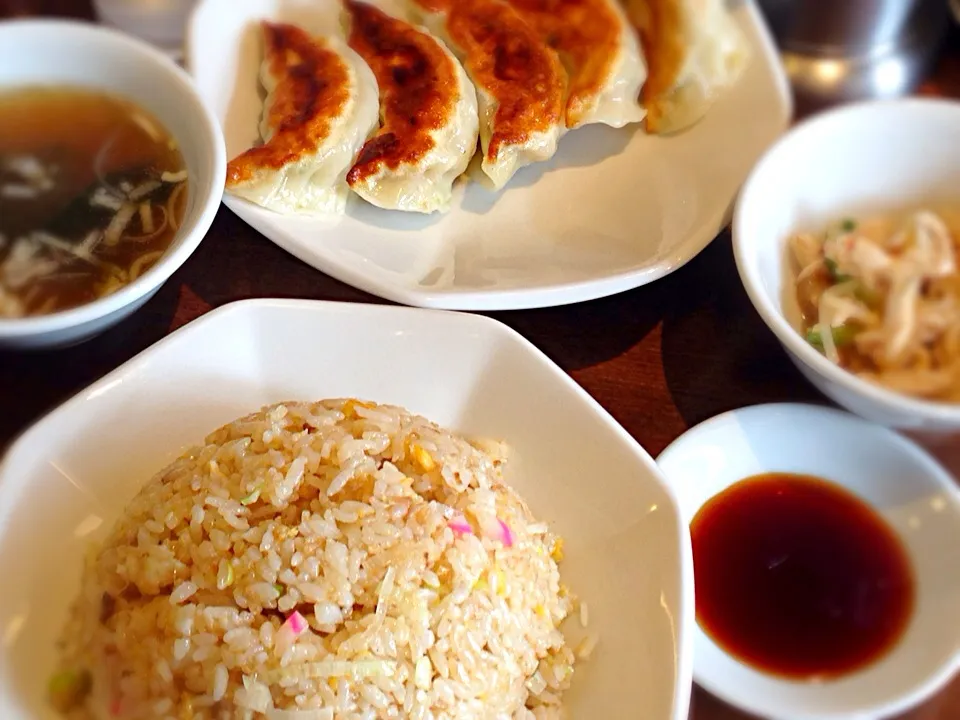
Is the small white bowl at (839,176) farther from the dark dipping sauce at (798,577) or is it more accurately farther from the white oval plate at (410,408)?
the white oval plate at (410,408)

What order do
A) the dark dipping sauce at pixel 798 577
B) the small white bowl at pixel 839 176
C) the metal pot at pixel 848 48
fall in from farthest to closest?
the metal pot at pixel 848 48
the small white bowl at pixel 839 176
the dark dipping sauce at pixel 798 577

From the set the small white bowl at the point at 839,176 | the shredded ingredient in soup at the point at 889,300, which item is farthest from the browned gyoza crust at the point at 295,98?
the shredded ingredient in soup at the point at 889,300

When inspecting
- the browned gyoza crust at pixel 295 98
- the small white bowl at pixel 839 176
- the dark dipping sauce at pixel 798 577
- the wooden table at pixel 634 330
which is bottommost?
the dark dipping sauce at pixel 798 577

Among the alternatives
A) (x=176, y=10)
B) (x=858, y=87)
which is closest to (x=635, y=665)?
(x=858, y=87)

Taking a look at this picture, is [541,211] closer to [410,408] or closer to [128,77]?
[410,408]

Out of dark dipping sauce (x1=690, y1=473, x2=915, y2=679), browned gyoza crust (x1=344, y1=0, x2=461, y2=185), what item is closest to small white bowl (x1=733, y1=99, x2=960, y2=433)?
dark dipping sauce (x1=690, y1=473, x2=915, y2=679)

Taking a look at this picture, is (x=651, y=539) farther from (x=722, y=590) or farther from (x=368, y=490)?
(x=368, y=490)

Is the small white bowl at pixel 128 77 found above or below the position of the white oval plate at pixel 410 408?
above

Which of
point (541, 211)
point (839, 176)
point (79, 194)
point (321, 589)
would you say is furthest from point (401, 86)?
point (321, 589)
